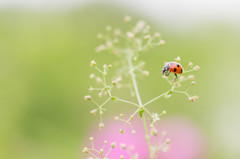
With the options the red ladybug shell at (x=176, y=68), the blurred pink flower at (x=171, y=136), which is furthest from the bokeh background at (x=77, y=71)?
the red ladybug shell at (x=176, y=68)

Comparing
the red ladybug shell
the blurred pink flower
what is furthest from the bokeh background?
the red ladybug shell

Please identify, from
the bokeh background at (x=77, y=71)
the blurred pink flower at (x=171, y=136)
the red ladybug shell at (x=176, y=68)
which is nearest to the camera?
the red ladybug shell at (x=176, y=68)

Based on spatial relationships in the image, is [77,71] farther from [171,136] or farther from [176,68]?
[176,68]

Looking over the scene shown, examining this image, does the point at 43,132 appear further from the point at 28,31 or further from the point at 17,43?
the point at 28,31

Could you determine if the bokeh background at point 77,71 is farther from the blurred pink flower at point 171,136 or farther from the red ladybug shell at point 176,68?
the red ladybug shell at point 176,68

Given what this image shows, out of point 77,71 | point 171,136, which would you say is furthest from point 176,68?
point 77,71

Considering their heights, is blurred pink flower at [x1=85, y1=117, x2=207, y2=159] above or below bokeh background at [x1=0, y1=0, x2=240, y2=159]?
below

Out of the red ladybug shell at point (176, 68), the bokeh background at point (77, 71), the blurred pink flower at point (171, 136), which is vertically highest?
the bokeh background at point (77, 71)

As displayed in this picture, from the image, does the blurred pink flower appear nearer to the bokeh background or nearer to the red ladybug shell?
the bokeh background
